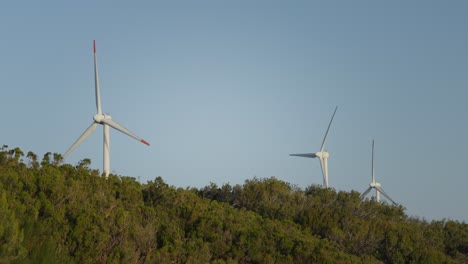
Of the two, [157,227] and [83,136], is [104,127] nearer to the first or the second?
[83,136]

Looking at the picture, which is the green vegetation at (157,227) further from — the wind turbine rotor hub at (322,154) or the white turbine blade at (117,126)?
the wind turbine rotor hub at (322,154)

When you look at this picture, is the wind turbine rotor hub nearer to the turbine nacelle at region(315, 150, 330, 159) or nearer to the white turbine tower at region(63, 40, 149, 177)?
the turbine nacelle at region(315, 150, 330, 159)

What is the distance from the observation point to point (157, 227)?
34.3 m

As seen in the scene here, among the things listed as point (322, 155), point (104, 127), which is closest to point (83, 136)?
point (104, 127)

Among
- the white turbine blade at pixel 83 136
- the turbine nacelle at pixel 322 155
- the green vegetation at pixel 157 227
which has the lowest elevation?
the green vegetation at pixel 157 227

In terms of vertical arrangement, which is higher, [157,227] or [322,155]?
[322,155]

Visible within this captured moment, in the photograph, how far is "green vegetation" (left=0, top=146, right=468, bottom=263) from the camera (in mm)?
27844

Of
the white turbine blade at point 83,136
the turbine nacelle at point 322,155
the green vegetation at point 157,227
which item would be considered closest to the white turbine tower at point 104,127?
the white turbine blade at point 83,136

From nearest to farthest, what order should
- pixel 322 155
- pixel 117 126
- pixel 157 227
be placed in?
pixel 157 227
pixel 117 126
pixel 322 155

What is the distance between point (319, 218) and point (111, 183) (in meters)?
16.5

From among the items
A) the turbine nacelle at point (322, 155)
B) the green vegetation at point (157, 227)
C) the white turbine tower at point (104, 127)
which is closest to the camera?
the green vegetation at point (157, 227)

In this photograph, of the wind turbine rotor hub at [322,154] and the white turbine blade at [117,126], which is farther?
the wind turbine rotor hub at [322,154]

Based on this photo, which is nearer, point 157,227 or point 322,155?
point 157,227

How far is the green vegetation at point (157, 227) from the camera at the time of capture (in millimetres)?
27844
